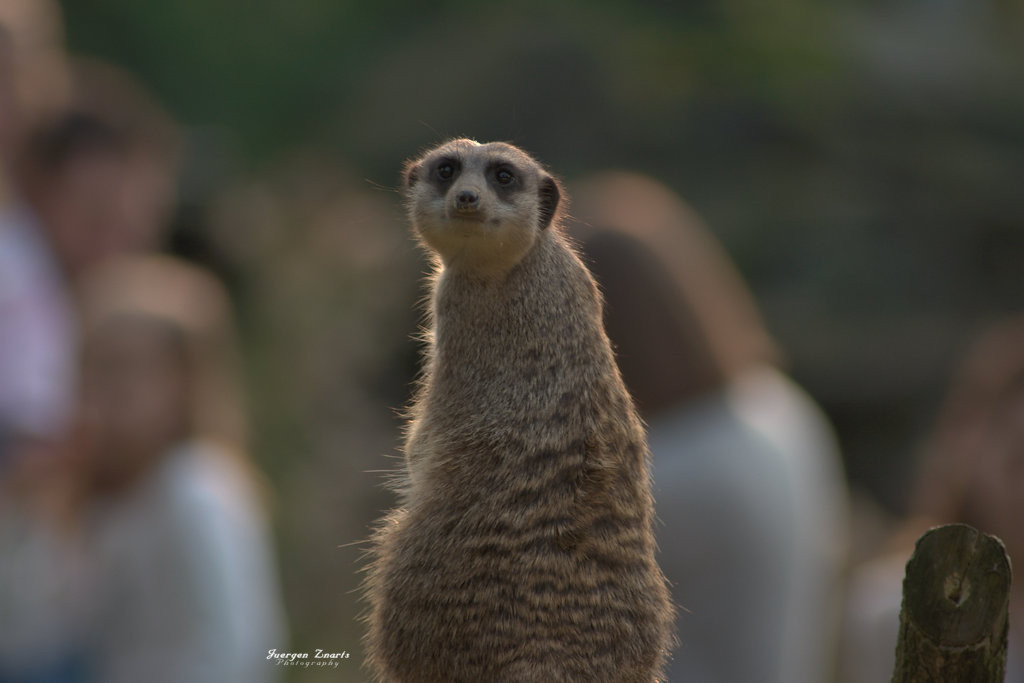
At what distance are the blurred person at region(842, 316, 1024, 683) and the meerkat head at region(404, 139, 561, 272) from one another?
2.59 meters

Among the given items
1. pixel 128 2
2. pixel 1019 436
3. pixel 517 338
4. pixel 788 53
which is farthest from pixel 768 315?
pixel 517 338

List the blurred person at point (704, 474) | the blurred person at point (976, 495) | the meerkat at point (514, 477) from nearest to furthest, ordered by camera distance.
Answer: the meerkat at point (514, 477)
the blurred person at point (704, 474)
the blurred person at point (976, 495)

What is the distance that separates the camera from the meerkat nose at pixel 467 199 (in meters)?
1.84

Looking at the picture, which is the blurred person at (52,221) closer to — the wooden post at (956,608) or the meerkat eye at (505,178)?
the meerkat eye at (505,178)

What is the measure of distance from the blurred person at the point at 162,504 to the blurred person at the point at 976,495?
2.45 meters

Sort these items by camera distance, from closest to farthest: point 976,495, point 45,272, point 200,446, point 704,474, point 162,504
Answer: point 704,474 < point 976,495 < point 162,504 < point 200,446 < point 45,272

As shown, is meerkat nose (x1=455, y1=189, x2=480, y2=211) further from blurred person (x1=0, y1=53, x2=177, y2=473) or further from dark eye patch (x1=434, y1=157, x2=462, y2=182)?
blurred person (x1=0, y1=53, x2=177, y2=473)

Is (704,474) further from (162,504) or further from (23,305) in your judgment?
(23,305)

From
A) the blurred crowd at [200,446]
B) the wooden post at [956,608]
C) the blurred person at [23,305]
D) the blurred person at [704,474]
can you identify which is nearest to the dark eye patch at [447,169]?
→ the blurred crowd at [200,446]

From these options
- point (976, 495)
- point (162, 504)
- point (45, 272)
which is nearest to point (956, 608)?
point (976, 495)

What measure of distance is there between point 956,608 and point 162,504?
3.40 metres

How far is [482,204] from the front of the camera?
185 cm

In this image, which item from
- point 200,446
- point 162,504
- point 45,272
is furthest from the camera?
point 45,272

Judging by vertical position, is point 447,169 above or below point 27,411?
above
